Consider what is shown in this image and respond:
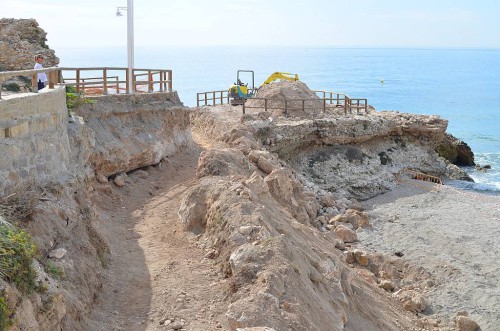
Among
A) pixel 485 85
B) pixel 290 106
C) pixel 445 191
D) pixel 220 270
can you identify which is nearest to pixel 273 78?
pixel 290 106

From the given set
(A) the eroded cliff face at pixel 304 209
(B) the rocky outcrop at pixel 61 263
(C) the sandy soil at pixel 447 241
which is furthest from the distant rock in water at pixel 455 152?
(B) the rocky outcrop at pixel 61 263

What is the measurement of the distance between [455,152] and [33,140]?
40.5 metres

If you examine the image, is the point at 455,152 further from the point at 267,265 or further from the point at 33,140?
the point at 33,140

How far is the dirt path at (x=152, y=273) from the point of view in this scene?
416 inches

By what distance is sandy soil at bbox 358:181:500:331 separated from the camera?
1884cm

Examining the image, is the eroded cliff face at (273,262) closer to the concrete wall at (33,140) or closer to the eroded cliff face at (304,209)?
the eroded cliff face at (304,209)

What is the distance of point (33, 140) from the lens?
11.3 metres

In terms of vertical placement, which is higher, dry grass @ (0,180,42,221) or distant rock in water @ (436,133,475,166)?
dry grass @ (0,180,42,221)

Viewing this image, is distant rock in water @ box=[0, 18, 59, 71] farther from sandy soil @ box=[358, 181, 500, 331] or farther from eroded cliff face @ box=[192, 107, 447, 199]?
sandy soil @ box=[358, 181, 500, 331]

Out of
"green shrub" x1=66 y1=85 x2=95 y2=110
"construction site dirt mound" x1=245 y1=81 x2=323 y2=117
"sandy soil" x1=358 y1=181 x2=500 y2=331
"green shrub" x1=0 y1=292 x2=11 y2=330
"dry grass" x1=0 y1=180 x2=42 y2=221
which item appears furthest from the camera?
"construction site dirt mound" x1=245 y1=81 x2=323 y2=117

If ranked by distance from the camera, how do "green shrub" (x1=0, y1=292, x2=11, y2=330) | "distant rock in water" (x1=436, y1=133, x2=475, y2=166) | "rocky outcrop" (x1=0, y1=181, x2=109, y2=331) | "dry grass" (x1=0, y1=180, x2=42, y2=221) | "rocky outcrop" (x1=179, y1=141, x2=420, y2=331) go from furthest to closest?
1. "distant rock in water" (x1=436, y1=133, x2=475, y2=166)
2. "rocky outcrop" (x1=179, y1=141, x2=420, y2=331)
3. "dry grass" (x1=0, y1=180, x2=42, y2=221)
4. "rocky outcrop" (x1=0, y1=181, x2=109, y2=331)
5. "green shrub" (x1=0, y1=292, x2=11, y2=330)

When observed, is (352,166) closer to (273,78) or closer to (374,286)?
(273,78)

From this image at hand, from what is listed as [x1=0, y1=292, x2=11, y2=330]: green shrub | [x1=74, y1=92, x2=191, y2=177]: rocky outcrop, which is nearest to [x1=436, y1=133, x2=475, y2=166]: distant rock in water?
[x1=74, y1=92, x2=191, y2=177]: rocky outcrop

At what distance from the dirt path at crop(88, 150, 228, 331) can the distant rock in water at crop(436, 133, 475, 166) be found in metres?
32.2
